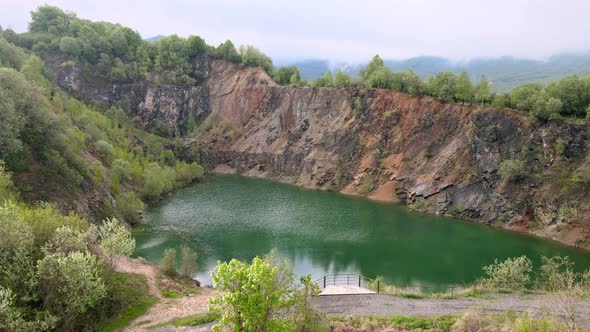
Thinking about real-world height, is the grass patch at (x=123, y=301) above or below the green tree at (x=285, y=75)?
below

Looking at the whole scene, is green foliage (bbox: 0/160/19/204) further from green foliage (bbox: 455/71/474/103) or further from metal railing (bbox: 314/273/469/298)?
green foliage (bbox: 455/71/474/103)

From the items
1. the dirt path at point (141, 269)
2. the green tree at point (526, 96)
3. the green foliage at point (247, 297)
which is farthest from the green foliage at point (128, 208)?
the green tree at point (526, 96)

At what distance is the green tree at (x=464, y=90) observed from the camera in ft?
250

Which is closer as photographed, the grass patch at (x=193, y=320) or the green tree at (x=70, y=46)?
the grass patch at (x=193, y=320)

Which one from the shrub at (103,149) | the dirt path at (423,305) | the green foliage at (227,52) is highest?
the green foliage at (227,52)

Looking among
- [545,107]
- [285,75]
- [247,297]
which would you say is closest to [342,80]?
[285,75]

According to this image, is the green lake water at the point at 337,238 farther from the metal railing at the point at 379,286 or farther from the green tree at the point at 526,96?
the green tree at the point at 526,96

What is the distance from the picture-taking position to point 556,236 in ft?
184

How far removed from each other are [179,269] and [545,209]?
49542 millimetres

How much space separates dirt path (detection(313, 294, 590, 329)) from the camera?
25656mm

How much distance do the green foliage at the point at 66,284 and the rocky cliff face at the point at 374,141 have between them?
54835mm

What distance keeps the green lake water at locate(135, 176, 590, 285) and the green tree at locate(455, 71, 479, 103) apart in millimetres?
22808

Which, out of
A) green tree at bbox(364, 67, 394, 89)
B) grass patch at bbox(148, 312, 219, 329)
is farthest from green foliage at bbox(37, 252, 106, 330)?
green tree at bbox(364, 67, 394, 89)

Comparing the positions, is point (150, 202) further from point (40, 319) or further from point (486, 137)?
point (486, 137)
